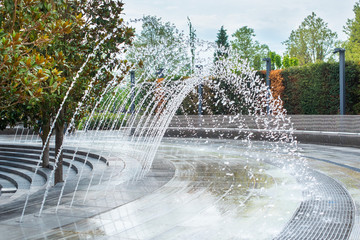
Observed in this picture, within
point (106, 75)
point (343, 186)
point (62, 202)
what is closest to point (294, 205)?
point (343, 186)

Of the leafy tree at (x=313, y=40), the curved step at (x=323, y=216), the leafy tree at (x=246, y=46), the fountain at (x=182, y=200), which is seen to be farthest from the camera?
the leafy tree at (x=246, y=46)

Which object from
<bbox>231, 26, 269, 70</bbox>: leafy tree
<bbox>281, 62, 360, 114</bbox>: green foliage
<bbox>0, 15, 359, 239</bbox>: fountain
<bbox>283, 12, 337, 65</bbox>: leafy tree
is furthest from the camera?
<bbox>231, 26, 269, 70</bbox>: leafy tree

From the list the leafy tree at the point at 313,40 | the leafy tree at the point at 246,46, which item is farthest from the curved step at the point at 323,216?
the leafy tree at the point at 246,46

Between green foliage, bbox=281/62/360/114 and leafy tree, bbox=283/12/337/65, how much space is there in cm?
2673

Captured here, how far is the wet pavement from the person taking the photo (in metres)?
4.43

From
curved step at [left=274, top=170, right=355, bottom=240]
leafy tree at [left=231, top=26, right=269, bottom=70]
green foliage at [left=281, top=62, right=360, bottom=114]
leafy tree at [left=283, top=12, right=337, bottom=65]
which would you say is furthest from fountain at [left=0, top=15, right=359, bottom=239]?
leafy tree at [left=231, top=26, right=269, bottom=70]

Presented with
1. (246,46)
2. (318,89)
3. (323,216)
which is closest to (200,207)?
(323,216)

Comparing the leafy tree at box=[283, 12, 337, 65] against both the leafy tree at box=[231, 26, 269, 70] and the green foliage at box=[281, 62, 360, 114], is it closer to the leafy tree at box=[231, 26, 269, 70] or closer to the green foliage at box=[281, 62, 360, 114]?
the leafy tree at box=[231, 26, 269, 70]

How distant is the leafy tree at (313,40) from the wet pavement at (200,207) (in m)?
40.3

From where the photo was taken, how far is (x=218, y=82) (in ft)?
79.4

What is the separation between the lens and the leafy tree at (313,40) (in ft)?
151

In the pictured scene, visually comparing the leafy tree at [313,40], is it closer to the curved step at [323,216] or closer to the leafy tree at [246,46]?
the leafy tree at [246,46]

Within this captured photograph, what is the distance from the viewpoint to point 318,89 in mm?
20516

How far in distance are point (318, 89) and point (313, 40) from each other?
2848cm
